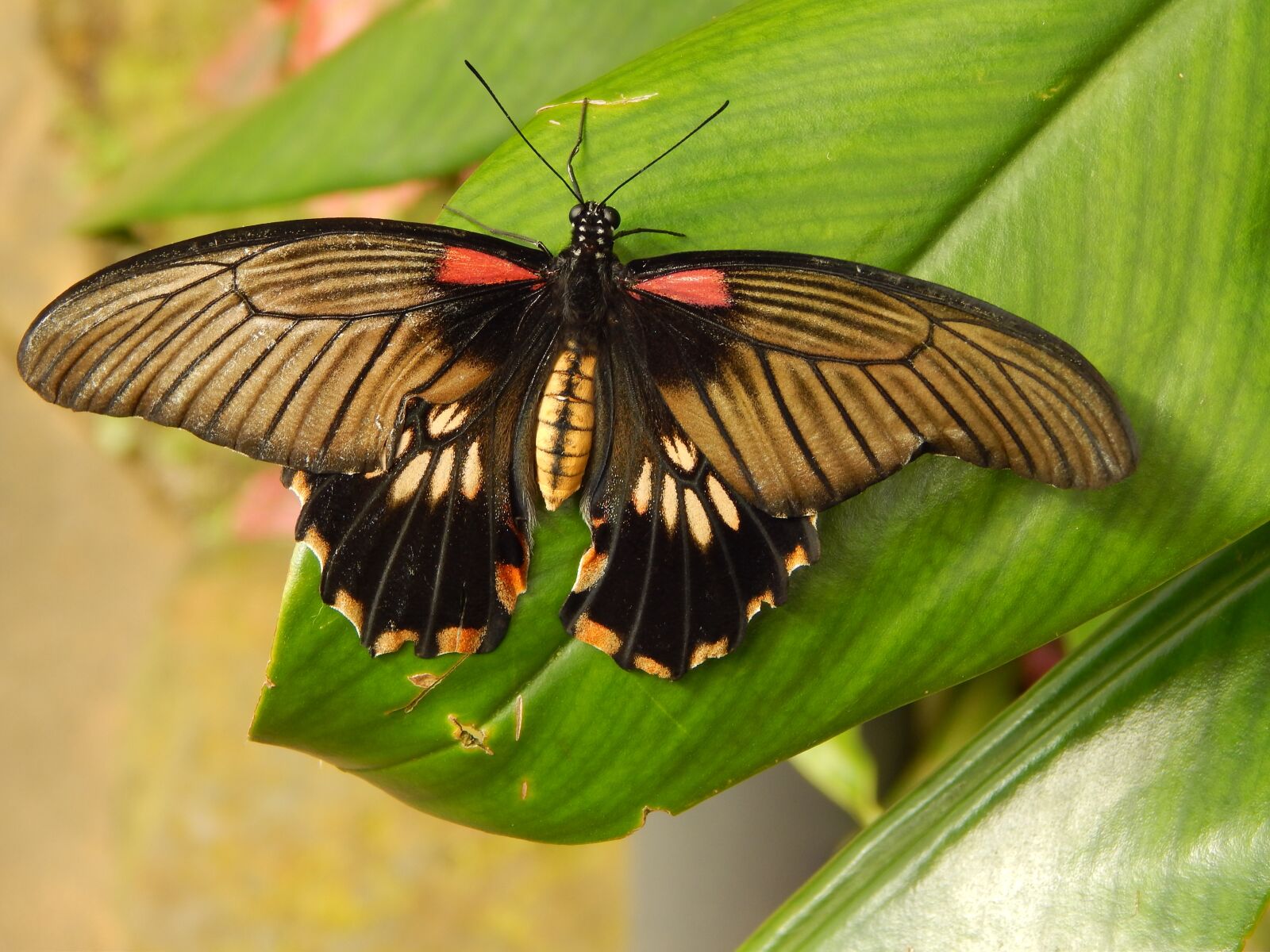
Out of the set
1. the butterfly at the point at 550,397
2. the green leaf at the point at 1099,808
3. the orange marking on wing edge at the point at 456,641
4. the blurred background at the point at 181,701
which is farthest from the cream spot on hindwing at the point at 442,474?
the blurred background at the point at 181,701

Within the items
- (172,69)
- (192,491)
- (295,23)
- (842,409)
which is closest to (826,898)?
(842,409)

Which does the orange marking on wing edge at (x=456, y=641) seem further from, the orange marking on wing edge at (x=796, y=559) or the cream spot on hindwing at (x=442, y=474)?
the orange marking on wing edge at (x=796, y=559)

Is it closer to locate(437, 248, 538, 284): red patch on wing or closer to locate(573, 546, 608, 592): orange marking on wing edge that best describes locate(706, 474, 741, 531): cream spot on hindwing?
locate(573, 546, 608, 592): orange marking on wing edge

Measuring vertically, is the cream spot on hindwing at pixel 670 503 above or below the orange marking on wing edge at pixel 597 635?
above

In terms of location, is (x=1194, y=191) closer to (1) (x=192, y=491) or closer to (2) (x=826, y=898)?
(2) (x=826, y=898)

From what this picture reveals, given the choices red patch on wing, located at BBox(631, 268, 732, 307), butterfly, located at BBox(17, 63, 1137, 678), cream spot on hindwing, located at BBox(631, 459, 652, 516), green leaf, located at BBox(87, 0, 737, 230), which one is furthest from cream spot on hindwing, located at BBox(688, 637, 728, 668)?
green leaf, located at BBox(87, 0, 737, 230)

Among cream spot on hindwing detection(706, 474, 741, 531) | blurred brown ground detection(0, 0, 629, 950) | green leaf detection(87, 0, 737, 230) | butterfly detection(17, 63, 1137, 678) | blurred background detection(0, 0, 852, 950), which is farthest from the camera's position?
blurred brown ground detection(0, 0, 629, 950)
